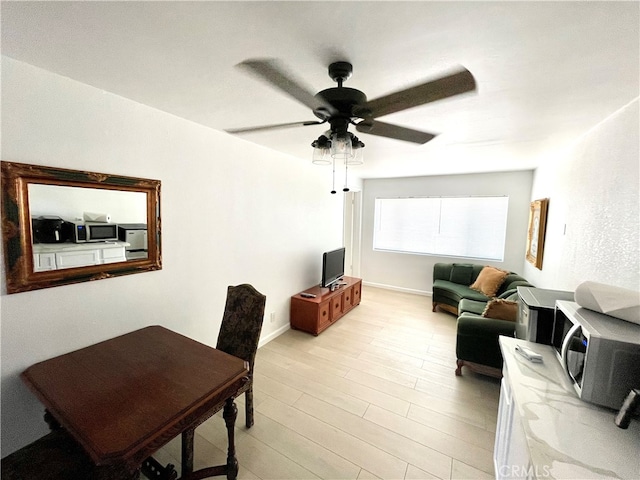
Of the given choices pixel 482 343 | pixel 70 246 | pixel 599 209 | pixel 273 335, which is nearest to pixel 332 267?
pixel 273 335

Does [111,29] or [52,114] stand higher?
[111,29]

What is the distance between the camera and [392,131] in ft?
5.06

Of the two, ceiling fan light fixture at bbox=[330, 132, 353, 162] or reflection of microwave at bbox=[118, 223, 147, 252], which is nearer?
ceiling fan light fixture at bbox=[330, 132, 353, 162]

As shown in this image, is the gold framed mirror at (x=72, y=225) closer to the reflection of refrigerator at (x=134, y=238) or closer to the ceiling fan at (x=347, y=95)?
the reflection of refrigerator at (x=134, y=238)

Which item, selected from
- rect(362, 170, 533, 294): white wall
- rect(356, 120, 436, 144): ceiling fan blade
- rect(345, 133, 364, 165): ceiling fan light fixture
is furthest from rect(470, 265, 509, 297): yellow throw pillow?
rect(345, 133, 364, 165): ceiling fan light fixture

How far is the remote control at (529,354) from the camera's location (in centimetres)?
145

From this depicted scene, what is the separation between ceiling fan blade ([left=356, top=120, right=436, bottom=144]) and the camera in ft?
4.65

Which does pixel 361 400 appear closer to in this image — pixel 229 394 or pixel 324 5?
pixel 229 394

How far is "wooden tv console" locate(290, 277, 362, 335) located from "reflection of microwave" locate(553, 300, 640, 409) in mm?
2507

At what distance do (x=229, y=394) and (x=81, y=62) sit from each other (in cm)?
194

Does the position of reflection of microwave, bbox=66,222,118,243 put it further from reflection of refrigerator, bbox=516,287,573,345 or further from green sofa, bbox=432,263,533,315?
green sofa, bbox=432,263,533,315

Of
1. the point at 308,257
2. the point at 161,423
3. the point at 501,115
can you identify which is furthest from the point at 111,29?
the point at 308,257

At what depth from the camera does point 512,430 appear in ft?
4.10

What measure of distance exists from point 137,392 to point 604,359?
205 cm
